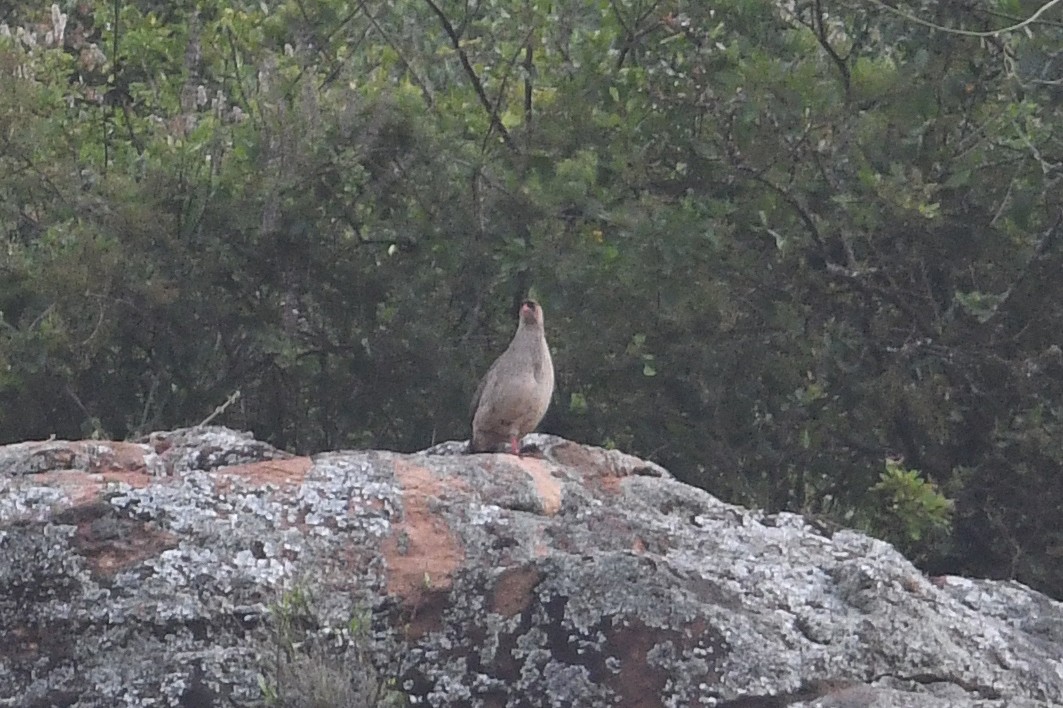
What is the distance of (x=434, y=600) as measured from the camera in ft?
15.2

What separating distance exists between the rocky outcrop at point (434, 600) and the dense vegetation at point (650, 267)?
3.51 meters

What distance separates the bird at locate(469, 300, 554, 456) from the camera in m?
7.32

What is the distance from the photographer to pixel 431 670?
4.44 meters

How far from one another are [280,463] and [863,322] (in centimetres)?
481

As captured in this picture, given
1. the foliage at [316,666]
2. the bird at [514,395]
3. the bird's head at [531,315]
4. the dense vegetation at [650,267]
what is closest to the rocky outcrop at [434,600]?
the foliage at [316,666]

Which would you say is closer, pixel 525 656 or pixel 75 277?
pixel 525 656

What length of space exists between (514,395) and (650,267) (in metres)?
1.88

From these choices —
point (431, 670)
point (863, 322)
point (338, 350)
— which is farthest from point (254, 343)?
point (431, 670)

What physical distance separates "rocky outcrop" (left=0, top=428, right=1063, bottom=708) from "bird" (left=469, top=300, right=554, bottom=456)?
6.16 ft

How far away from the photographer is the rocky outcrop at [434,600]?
4.39 m

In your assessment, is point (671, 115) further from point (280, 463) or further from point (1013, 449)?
point (280, 463)

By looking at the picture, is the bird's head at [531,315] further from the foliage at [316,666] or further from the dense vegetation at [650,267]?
the foliage at [316,666]

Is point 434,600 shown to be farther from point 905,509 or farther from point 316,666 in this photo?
point 905,509

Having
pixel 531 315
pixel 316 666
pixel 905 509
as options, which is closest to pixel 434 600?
pixel 316 666
